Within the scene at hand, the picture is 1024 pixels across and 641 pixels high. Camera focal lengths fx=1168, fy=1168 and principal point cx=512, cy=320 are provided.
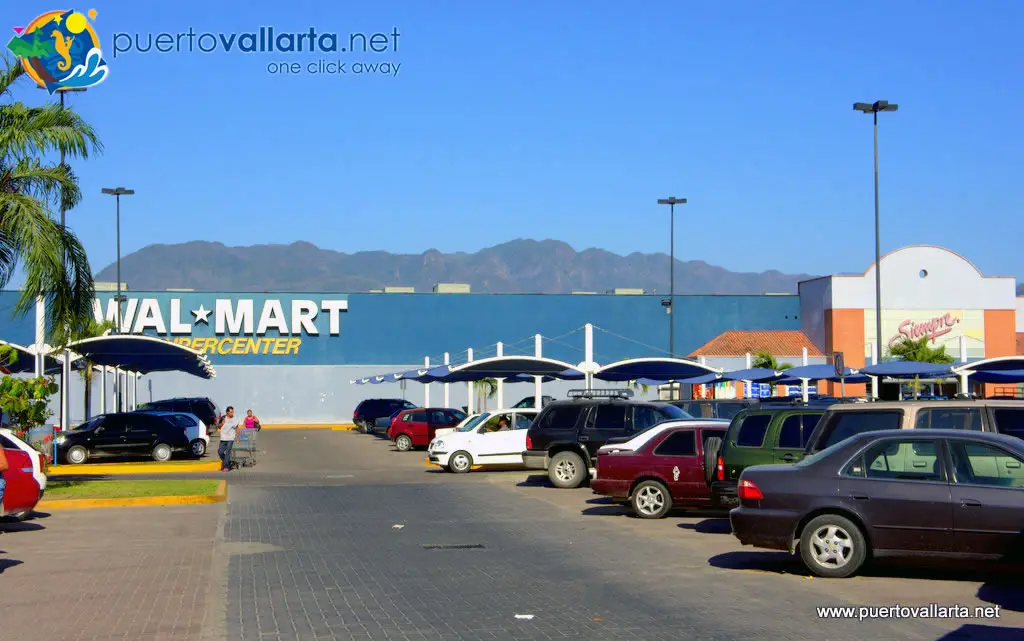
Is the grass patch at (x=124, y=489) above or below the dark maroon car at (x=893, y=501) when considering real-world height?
below

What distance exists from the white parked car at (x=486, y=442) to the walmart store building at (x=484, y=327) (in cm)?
4069

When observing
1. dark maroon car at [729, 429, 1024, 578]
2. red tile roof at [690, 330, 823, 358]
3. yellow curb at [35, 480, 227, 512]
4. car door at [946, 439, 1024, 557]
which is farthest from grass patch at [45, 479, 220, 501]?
red tile roof at [690, 330, 823, 358]

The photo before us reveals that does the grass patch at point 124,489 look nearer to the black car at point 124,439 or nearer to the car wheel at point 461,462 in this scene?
the car wheel at point 461,462

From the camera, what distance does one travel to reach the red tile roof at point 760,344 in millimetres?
69750

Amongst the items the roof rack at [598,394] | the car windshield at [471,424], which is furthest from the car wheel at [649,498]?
the car windshield at [471,424]

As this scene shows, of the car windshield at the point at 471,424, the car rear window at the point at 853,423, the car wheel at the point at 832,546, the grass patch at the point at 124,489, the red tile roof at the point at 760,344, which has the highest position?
the red tile roof at the point at 760,344

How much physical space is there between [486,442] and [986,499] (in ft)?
62.2

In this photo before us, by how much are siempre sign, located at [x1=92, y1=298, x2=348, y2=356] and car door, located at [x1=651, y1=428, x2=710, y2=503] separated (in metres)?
57.3

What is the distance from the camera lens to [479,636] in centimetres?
927

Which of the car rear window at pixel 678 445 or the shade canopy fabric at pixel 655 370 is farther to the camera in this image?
the shade canopy fabric at pixel 655 370

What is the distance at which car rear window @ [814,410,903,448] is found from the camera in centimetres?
1388

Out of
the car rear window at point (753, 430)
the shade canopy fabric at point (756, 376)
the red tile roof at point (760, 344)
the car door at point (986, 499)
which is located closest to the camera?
the car door at point (986, 499)

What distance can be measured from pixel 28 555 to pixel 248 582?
4.10 metres

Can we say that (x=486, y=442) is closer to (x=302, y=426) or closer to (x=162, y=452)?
(x=162, y=452)
